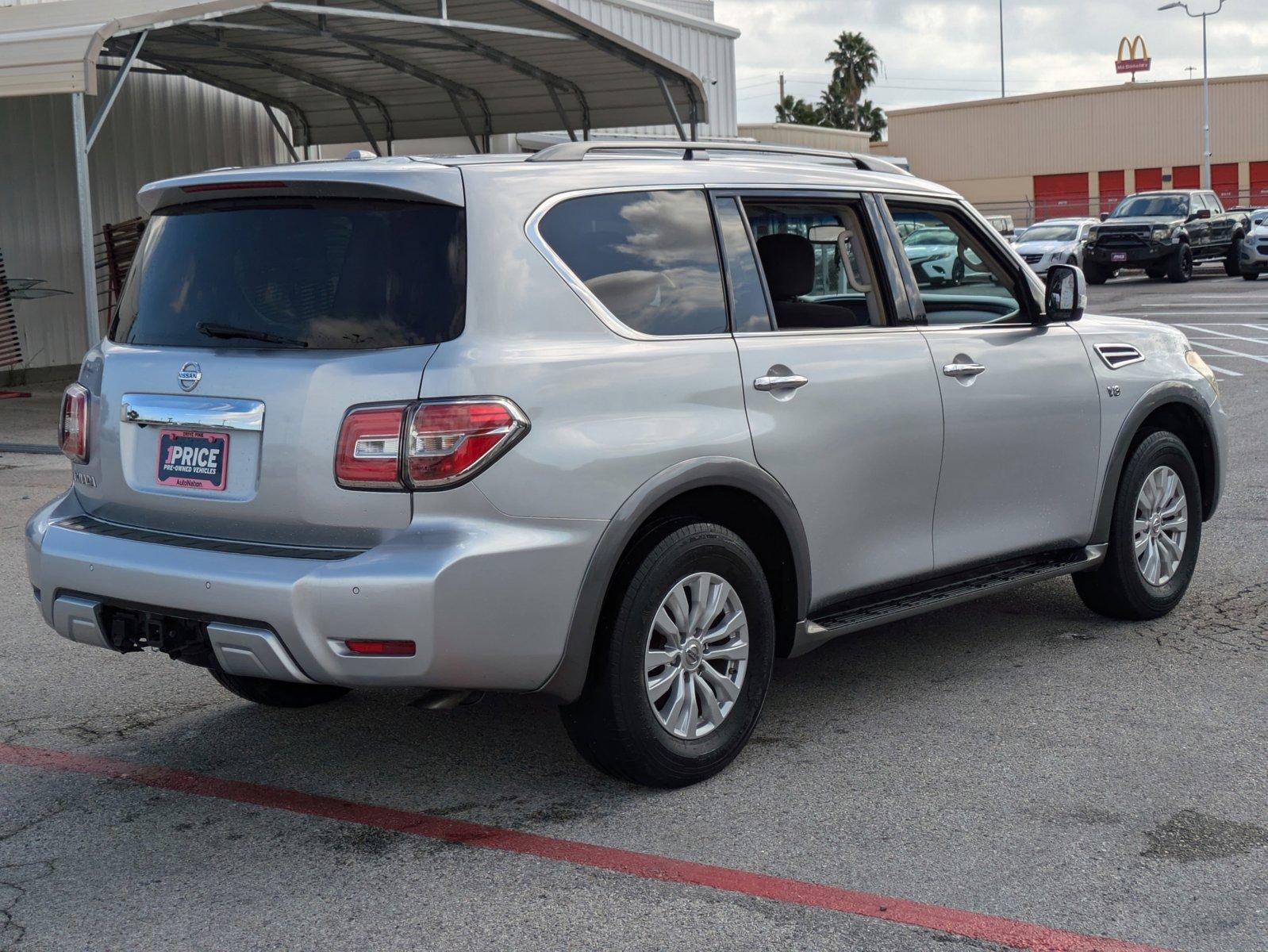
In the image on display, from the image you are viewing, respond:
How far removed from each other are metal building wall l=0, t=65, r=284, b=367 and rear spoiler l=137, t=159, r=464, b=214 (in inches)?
604

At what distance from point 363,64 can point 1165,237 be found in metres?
19.4

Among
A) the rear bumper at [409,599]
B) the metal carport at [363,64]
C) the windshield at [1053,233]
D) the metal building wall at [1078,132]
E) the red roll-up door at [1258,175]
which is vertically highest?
the metal building wall at [1078,132]

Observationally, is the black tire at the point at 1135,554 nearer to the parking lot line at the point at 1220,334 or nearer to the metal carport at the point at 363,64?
the metal carport at the point at 363,64

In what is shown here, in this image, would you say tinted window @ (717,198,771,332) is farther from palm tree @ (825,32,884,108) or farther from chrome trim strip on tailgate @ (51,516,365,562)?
palm tree @ (825,32,884,108)

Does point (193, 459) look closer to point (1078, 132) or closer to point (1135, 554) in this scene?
point (1135, 554)

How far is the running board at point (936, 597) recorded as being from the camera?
482 centimetres

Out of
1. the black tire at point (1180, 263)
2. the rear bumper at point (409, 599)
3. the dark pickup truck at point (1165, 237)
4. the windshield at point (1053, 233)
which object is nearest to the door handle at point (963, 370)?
the rear bumper at point (409, 599)

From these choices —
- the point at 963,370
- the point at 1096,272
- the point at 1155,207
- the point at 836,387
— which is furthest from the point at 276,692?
the point at 1155,207

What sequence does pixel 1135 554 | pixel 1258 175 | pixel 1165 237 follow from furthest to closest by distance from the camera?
pixel 1258 175 < pixel 1165 237 < pixel 1135 554

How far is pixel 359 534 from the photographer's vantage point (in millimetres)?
3896

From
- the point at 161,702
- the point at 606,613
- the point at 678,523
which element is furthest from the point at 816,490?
the point at 161,702

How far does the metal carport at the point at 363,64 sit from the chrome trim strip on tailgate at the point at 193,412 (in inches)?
333

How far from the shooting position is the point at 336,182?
4086mm

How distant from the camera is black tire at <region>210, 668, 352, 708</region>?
16.8 ft
